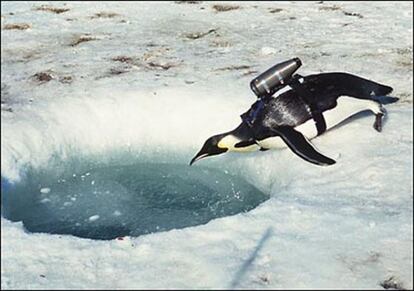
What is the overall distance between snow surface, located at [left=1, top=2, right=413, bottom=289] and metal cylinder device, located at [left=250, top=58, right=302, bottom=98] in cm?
43

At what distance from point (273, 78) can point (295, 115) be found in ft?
0.92

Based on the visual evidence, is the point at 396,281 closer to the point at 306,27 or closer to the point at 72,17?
the point at 306,27

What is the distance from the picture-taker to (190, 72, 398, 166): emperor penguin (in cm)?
439

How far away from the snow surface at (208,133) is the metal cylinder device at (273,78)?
1.40ft

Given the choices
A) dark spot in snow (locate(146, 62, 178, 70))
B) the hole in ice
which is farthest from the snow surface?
the hole in ice

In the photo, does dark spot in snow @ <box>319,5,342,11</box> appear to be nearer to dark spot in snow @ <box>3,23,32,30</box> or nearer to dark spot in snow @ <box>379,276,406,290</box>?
dark spot in snow @ <box>3,23,32,30</box>

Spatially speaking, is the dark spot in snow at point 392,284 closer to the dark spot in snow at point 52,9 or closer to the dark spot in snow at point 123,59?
the dark spot in snow at point 123,59

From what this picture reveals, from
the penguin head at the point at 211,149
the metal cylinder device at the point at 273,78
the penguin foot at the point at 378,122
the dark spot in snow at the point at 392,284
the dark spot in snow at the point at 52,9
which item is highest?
the metal cylinder device at the point at 273,78

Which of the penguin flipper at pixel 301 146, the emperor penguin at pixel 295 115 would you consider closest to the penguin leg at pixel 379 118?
the emperor penguin at pixel 295 115

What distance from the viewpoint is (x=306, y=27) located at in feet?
23.8

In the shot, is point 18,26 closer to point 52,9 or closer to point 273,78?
point 52,9

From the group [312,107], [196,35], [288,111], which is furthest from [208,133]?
[196,35]

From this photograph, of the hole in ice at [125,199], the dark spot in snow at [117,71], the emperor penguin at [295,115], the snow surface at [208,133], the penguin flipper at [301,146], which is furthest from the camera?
the dark spot in snow at [117,71]

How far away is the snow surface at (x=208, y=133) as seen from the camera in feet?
10.1
